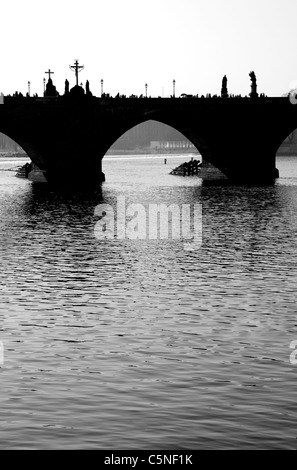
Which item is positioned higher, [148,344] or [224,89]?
[224,89]

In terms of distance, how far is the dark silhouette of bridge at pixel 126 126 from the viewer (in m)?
113

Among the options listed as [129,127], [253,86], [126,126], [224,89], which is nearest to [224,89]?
[224,89]

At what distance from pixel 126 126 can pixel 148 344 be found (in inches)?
3520

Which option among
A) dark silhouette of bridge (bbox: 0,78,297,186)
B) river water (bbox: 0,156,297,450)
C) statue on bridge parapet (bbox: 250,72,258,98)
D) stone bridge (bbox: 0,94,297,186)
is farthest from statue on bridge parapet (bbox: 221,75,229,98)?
river water (bbox: 0,156,297,450)

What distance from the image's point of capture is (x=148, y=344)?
2981 cm

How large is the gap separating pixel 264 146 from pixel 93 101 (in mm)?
22757

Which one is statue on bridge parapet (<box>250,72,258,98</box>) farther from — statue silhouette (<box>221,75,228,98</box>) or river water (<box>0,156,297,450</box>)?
river water (<box>0,156,297,450</box>)

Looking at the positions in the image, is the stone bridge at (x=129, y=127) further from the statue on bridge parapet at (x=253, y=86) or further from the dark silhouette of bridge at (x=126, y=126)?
the statue on bridge parapet at (x=253, y=86)

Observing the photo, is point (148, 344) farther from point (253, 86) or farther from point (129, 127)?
point (253, 86)

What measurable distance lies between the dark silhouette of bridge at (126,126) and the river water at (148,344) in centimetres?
5664

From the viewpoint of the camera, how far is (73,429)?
22.3 metres

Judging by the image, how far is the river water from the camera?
73.5 ft

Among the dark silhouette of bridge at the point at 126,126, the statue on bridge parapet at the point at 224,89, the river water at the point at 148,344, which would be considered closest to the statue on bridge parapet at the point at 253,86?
the dark silhouette of bridge at the point at 126,126
